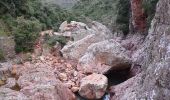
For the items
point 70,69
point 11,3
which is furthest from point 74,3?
point 70,69

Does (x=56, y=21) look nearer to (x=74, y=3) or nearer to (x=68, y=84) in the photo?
(x=68, y=84)

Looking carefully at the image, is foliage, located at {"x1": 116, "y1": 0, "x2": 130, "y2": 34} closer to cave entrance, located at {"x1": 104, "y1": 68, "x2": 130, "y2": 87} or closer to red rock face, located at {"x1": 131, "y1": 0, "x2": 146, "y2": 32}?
red rock face, located at {"x1": 131, "y1": 0, "x2": 146, "y2": 32}

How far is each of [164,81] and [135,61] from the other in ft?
27.0

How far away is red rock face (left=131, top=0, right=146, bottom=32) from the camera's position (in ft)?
78.7

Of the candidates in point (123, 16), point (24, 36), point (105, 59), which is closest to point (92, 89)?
point (105, 59)

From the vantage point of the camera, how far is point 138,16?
24375mm

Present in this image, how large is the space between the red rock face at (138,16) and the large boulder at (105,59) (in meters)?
4.78

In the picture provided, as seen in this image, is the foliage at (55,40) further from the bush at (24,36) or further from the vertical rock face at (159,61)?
the vertical rock face at (159,61)

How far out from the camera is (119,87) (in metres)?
17.7

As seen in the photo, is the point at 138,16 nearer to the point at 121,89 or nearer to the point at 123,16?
the point at 123,16

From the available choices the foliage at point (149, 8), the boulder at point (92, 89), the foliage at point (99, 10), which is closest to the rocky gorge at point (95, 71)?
the boulder at point (92, 89)

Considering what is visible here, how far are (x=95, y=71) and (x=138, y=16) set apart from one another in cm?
675

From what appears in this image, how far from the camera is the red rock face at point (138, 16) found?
2400 centimetres

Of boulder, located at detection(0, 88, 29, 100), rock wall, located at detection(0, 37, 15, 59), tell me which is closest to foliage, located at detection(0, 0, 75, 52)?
rock wall, located at detection(0, 37, 15, 59)
